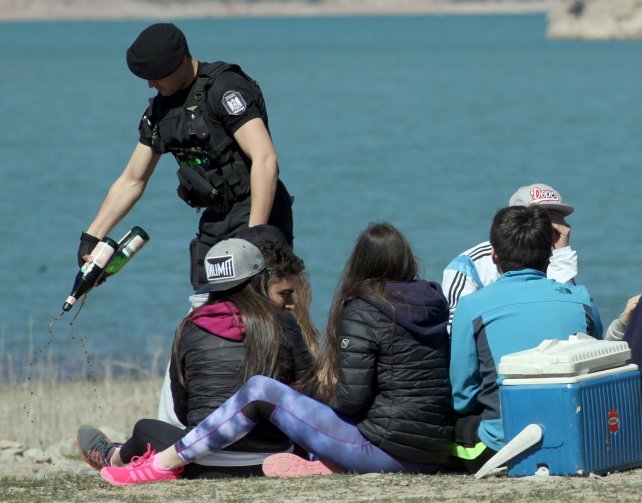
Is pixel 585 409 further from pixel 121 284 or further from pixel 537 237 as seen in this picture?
pixel 121 284

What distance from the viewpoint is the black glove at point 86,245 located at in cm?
635

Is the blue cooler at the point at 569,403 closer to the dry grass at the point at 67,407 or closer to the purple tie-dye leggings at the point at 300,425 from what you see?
the purple tie-dye leggings at the point at 300,425

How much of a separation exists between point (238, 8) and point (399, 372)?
163261mm

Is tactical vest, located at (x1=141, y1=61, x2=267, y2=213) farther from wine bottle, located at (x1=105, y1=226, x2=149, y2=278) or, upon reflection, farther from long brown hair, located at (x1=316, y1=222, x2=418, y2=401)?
long brown hair, located at (x1=316, y1=222, x2=418, y2=401)

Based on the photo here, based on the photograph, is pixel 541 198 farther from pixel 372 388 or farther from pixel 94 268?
pixel 94 268

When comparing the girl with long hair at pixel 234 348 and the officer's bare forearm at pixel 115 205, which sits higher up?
the officer's bare forearm at pixel 115 205

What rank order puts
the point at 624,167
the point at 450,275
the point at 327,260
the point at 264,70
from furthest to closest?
the point at 264,70 < the point at 624,167 < the point at 327,260 < the point at 450,275

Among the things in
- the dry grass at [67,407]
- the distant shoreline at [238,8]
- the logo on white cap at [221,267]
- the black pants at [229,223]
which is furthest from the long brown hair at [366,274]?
the distant shoreline at [238,8]

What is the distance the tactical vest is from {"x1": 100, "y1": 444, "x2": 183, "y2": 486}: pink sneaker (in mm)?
1338

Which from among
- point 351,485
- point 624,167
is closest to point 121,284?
point 351,485

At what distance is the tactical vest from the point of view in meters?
6.13

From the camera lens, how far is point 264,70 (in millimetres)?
70562

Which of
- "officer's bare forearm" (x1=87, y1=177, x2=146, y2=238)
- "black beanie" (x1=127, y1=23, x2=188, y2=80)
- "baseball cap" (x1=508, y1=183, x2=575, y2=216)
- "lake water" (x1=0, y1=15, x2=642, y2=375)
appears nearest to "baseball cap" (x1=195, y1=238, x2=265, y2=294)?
"black beanie" (x1=127, y1=23, x2=188, y2=80)

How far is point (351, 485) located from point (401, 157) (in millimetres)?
29983
